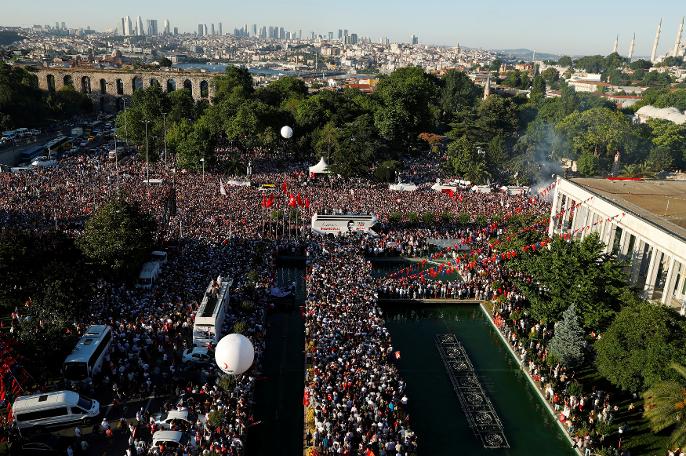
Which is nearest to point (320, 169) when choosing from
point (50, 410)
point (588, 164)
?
point (588, 164)

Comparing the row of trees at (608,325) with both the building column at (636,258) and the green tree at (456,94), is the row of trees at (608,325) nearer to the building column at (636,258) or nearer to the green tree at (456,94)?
the building column at (636,258)

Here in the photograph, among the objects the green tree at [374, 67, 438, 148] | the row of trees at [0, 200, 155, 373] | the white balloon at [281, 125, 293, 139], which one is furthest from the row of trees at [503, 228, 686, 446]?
the green tree at [374, 67, 438, 148]

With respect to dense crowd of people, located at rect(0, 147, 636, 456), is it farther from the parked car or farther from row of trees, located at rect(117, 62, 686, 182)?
row of trees, located at rect(117, 62, 686, 182)

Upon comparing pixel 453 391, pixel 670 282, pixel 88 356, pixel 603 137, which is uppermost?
pixel 603 137

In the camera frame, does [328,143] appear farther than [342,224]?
Yes

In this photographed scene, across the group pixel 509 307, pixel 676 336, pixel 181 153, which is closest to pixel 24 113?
pixel 181 153

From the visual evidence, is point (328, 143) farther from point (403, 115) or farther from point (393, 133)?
point (403, 115)

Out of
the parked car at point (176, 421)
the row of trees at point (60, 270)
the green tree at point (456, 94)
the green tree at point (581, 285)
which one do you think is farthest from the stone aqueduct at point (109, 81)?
the parked car at point (176, 421)
